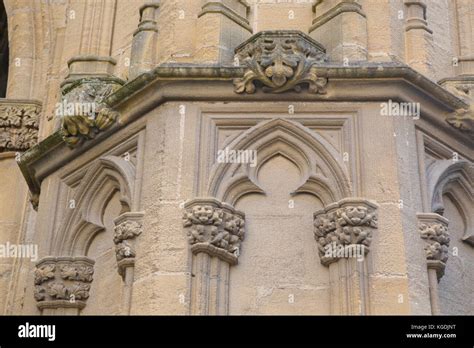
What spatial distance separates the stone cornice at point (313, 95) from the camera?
7.34 meters

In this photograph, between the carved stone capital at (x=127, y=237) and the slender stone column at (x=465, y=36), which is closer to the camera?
the carved stone capital at (x=127, y=237)

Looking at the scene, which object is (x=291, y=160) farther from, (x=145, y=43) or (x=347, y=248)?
(x=145, y=43)

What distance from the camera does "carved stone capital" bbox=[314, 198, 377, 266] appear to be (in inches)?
267

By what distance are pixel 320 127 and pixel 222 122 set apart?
67 centimetres

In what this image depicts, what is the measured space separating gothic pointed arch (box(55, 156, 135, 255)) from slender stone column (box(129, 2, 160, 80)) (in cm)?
72

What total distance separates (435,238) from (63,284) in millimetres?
2596

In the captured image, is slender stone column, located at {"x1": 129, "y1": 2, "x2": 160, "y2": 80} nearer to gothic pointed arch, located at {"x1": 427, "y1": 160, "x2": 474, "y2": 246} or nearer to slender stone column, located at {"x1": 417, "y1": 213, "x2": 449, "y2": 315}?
gothic pointed arch, located at {"x1": 427, "y1": 160, "x2": 474, "y2": 246}

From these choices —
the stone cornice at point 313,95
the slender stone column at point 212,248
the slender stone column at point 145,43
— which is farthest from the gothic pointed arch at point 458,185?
the slender stone column at point 145,43

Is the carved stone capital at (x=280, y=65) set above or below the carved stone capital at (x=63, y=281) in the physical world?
above

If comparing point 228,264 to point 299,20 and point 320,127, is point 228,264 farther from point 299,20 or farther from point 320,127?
point 299,20

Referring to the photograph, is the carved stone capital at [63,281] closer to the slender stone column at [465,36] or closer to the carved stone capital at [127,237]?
the carved stone capital at [127,237]

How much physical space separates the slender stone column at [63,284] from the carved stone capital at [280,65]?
1.69 m

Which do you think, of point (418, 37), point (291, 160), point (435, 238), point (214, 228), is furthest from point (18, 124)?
point (435, 238)

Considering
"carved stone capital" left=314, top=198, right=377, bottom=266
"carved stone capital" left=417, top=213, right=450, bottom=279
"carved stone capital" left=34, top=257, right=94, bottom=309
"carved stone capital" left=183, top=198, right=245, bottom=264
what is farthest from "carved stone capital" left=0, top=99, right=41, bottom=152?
"carved stone capital" left=417, top=213, right=450, bottom=279
